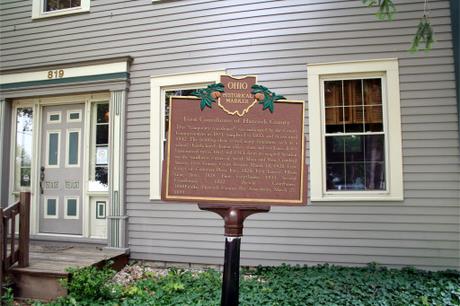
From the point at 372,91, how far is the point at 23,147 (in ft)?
19.7

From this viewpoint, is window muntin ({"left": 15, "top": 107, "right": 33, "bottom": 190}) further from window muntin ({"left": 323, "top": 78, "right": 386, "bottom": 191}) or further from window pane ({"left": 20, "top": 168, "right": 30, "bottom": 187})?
window muntin ({"left": 323, "top": 78, "right": 386, "bottom": 191})

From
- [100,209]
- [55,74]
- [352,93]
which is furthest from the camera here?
[55,74]

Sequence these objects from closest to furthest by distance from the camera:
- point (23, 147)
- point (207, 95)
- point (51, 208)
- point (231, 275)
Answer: point (231, 275) < point (207, 95) < point (51, 208) < point (23, 147)

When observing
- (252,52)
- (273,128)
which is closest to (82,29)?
(252,52)

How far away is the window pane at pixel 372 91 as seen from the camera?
536cm

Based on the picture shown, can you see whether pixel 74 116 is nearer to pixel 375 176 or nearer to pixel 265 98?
pixel 265 98

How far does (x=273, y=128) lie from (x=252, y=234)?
9.40ft

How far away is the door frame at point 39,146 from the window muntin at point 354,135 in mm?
3502

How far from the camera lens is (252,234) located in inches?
220

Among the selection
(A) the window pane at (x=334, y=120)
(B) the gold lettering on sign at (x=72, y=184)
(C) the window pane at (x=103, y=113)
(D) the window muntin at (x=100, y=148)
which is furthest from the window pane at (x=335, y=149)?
(B) the gold lettering on sign at (x=72, y=184)

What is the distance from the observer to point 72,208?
656 centimetres

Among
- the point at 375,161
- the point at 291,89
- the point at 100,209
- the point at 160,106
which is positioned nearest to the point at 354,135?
the point at 375,161

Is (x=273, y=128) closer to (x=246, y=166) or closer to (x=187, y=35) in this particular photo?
(x=246, y=166)

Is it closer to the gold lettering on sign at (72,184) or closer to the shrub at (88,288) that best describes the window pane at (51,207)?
the gold lettering on sign at (72,184)
